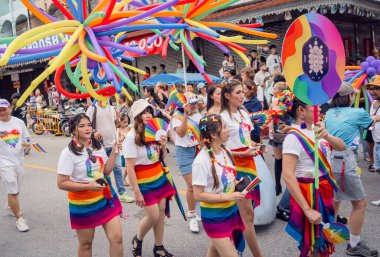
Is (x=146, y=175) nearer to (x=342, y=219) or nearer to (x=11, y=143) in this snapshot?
(x=342, y=219)

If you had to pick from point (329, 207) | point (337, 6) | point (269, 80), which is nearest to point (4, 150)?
point (329, 207)

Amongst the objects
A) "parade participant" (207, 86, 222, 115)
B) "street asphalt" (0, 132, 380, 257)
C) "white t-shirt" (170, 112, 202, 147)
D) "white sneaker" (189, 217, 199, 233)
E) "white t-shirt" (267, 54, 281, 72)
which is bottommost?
"street asphalt" (0, 132, 380, 257)

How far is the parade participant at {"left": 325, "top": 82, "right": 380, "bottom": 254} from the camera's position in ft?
12.5

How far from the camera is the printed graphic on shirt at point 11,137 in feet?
17.9

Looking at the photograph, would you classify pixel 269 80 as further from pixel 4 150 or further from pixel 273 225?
pixel 4 150

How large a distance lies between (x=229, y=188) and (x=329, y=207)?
30.7 inches

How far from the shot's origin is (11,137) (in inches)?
217

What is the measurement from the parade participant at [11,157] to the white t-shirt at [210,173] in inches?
128

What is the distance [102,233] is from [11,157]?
1661mm

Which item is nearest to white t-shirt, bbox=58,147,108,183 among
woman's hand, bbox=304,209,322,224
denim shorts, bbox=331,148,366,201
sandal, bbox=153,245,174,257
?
sandal, bbox=153,245,174,257

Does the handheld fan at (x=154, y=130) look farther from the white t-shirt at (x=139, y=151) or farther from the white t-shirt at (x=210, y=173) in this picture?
the white t-shirt at (x=210, y=173)

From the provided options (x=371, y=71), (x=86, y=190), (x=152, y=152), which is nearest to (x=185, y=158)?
(x=152, y=152)

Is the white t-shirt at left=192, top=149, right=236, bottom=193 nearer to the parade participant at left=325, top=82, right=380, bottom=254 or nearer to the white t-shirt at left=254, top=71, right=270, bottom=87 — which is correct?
the parade participant at left=325, top=82, right=380, bottom=254

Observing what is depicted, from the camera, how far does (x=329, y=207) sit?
3.19 meters
